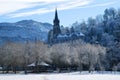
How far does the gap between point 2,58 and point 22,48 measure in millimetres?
8075

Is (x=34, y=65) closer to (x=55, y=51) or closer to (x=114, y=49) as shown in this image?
(x=55, y=51)

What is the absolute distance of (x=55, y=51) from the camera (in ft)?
413

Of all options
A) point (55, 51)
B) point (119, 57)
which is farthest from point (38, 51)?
point (119, 57)

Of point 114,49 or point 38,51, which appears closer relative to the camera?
point 38,51

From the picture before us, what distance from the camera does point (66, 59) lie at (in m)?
122

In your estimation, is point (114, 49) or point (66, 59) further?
point (114, 49)

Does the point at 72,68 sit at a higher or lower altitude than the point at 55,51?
lower

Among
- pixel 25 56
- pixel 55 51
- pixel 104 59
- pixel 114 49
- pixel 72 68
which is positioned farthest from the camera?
pixel 114 49

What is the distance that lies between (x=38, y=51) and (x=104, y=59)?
1599 inches

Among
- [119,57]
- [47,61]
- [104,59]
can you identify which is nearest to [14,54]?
[47,61]

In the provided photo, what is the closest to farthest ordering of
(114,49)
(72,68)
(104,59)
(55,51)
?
(55,51), (72,68), (104,59), (114,49)

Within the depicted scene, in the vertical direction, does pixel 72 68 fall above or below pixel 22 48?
below

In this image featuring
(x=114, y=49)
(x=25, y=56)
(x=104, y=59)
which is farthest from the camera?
(x=114, y=49)

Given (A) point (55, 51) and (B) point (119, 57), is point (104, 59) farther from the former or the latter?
(A) point (55, 51)
